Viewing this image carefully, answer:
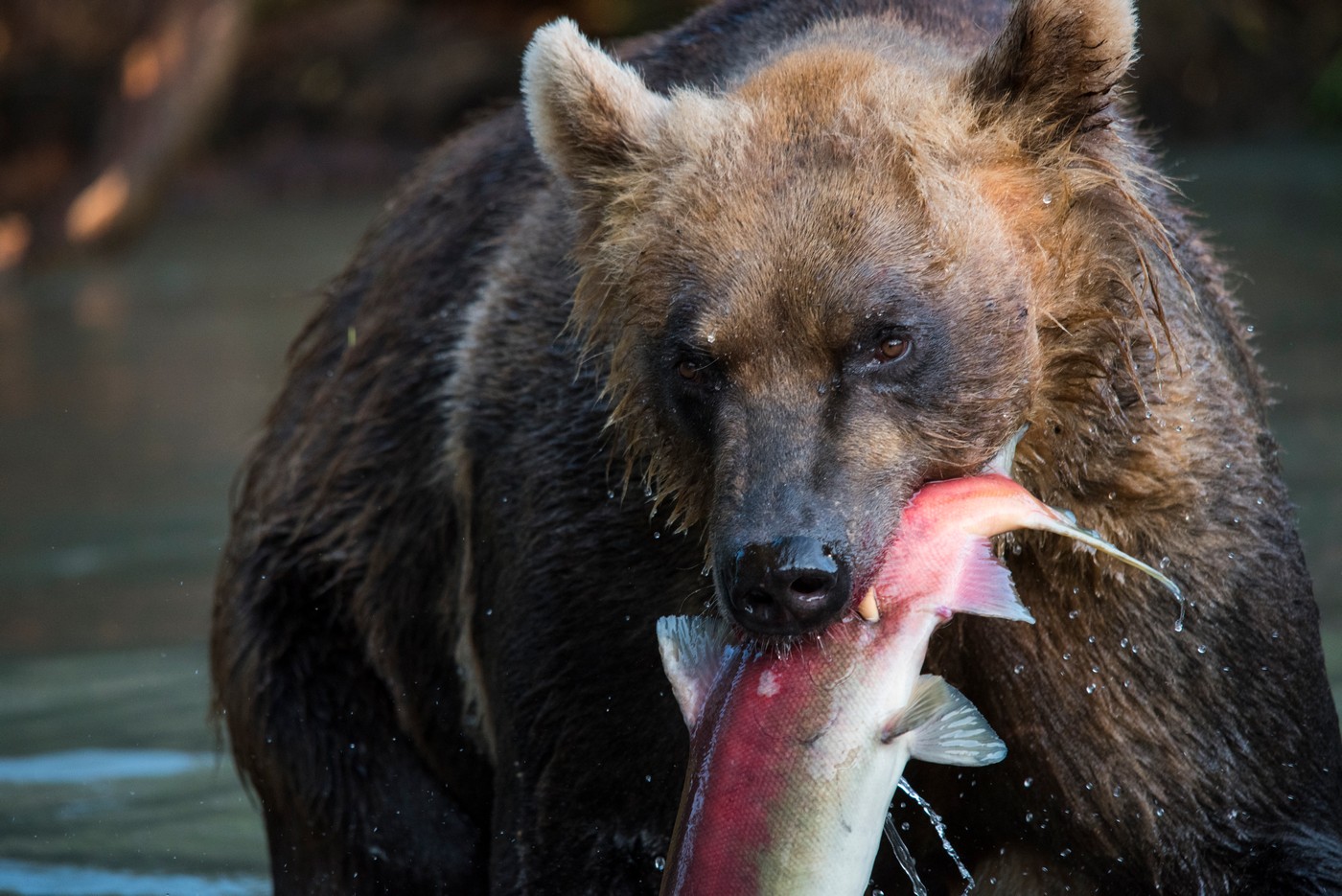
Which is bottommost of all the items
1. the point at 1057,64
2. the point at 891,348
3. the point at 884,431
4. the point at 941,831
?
the point at 941,831

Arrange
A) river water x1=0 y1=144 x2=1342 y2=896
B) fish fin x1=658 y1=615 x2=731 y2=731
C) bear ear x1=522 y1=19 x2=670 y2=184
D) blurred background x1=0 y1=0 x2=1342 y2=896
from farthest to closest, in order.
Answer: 1. blurred background x1=0 y1=0 x2=1342 y2=896
2. river water x1=0 y1=144 x2=1342 y2=896
3. bear ear x1=522 y1=19 x2=670 y2=184
4. fish fin x1=658 y1=615 x2=731 y2=731

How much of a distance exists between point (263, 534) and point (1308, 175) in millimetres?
12919

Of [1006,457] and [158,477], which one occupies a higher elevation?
[1006,457]

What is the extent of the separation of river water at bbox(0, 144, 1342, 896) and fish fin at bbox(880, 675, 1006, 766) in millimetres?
3430

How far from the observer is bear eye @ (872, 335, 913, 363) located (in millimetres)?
3695

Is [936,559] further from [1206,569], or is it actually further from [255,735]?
[255,735]

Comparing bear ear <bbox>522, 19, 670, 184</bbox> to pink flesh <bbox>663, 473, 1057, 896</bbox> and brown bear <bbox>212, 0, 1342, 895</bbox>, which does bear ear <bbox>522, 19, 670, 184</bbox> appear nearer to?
brown bear <bbox>212, 0, 1342, 895</bbox>

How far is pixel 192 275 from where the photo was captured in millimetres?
16891

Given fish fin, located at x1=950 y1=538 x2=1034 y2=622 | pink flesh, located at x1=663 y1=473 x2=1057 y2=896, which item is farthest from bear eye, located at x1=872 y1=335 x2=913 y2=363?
fish fin, located at x1=950 y1=538 x2=1034 y2=622

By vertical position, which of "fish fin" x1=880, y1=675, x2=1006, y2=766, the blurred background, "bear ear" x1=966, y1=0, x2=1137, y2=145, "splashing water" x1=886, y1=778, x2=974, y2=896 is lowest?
the blurred background

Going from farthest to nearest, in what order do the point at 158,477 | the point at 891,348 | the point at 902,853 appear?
the point at 158,477 < the point at 902,853 < the point at 891,348

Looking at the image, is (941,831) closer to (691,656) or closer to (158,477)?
(691,656)

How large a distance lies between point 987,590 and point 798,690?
38cm

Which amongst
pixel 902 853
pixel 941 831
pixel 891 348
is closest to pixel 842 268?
pixel 891 348
